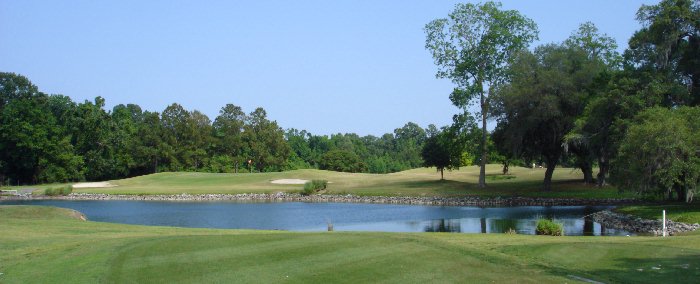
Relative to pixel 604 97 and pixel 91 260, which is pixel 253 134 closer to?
pixel 604 97

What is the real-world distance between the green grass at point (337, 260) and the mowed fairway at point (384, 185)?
38195 millimetres

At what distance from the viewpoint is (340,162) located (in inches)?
4781

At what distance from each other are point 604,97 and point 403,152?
121264 mm

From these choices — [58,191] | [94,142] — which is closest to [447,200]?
[58,191]

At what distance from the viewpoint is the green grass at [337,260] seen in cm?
1428

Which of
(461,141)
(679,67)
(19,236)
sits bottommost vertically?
(19,236)

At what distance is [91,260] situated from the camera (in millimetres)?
17016

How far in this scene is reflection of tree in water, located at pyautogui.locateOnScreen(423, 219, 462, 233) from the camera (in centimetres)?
3662

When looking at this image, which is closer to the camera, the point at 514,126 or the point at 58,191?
the point at 514,126

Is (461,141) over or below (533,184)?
over

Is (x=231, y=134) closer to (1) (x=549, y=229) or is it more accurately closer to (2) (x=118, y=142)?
(2) (x=118, y=142)

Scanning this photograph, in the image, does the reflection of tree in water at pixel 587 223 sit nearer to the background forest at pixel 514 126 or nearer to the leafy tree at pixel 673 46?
the background forest at pixel 514 126

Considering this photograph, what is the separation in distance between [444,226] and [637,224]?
10.9m

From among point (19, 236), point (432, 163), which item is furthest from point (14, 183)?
point (19, 236)
